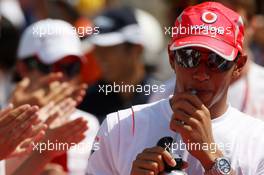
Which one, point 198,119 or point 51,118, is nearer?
point 198,119

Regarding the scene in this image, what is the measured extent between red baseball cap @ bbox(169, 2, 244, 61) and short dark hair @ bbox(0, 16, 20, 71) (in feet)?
10.9

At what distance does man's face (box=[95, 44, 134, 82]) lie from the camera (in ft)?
24.6

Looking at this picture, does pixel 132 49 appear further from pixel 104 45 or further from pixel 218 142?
pixel 218 142

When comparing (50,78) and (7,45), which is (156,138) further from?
(7,45)

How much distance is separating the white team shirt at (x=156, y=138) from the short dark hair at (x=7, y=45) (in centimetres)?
315

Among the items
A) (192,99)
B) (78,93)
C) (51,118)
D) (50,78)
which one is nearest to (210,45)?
(192,99)

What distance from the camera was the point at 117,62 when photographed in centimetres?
757

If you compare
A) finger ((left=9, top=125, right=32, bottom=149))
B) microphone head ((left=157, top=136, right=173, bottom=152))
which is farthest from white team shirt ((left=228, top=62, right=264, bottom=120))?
microphone head ((left=157, top=136, right=173, bottom=152))

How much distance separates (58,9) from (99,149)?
4781 mm

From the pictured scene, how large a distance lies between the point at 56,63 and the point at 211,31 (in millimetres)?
2394

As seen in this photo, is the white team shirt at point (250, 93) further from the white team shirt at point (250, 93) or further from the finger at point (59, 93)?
the finger at point (59, 93)

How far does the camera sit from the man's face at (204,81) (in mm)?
4176

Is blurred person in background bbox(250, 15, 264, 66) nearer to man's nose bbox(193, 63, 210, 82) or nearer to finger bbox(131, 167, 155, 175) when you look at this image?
man's nose bbox(193, 63, 210, 82)

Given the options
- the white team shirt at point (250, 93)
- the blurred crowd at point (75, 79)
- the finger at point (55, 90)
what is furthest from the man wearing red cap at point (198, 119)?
the white team shirt at point (250, 93)
